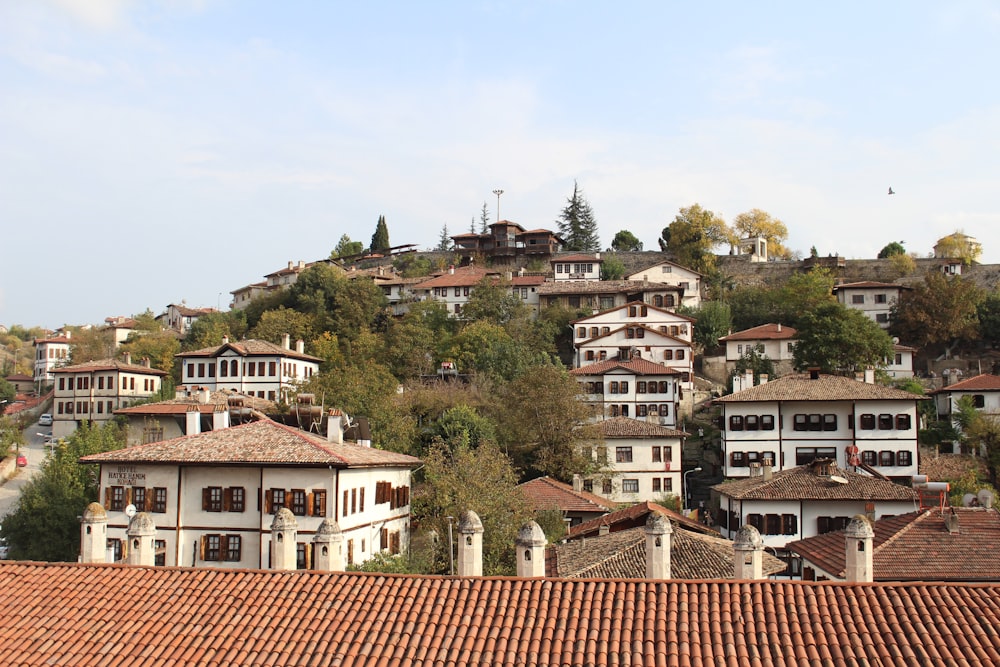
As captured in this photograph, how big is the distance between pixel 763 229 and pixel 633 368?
149 ft

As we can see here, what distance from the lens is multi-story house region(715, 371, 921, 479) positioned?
48.7 meters

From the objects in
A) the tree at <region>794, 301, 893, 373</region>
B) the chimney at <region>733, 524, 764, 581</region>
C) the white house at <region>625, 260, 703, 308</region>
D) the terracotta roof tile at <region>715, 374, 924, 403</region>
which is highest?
the white house at <region>625, 260, 703, 308</region>

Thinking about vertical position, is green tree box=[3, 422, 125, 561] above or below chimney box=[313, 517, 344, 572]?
below

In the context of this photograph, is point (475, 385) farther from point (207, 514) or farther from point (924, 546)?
point (924, 546)

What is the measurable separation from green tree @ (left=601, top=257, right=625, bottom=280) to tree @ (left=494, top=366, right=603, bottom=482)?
118ft

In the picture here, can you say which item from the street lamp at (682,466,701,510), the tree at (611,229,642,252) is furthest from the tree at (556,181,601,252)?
the street lamp at (682,466,701,510)

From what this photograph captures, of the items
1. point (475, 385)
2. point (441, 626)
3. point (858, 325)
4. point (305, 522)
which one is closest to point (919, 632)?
point (441, 626)

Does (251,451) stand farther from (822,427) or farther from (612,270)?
(612,270)

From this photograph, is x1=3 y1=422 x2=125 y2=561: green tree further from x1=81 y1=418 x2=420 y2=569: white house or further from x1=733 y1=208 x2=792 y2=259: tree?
x1=733 y1=208 x2=792 y2=259: tree

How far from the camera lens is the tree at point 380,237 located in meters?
116

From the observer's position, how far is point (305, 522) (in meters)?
32.0

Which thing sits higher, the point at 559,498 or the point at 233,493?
the point at 233,493

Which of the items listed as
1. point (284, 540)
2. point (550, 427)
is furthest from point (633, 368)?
point (284, 540)

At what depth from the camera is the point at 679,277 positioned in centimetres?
8350
